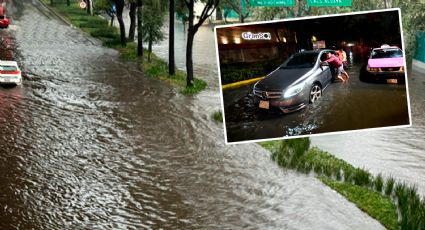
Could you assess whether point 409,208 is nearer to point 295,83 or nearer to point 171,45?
point 295,83

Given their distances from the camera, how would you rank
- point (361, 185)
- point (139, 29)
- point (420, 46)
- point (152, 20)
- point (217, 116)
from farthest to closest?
point (420, 46), point (139, 29), point (152, 20), point (217, 116), point (361, 185)

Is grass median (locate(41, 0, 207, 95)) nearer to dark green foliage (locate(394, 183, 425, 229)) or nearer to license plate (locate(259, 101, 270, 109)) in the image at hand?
dark green foliage (locate(394, 183, 425, 229))

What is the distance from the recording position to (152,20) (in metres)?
35.3

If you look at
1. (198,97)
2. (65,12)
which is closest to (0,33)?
(65,12)

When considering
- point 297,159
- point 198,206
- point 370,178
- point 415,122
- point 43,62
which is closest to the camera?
point 198,206

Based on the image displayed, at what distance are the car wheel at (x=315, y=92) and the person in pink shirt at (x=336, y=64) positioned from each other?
0.85 feet

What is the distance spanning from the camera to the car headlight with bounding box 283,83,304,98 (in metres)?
5.07

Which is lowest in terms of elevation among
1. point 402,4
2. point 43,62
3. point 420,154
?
point 420,154

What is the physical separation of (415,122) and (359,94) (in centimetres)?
2189

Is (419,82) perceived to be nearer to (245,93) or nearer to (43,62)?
(43,62)

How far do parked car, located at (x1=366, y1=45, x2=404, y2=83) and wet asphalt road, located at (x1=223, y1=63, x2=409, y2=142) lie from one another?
0.33 feet

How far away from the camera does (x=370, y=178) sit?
55.5 ft

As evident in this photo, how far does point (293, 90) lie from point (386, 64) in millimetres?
1028

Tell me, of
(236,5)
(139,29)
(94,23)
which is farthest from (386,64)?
(94,23)
